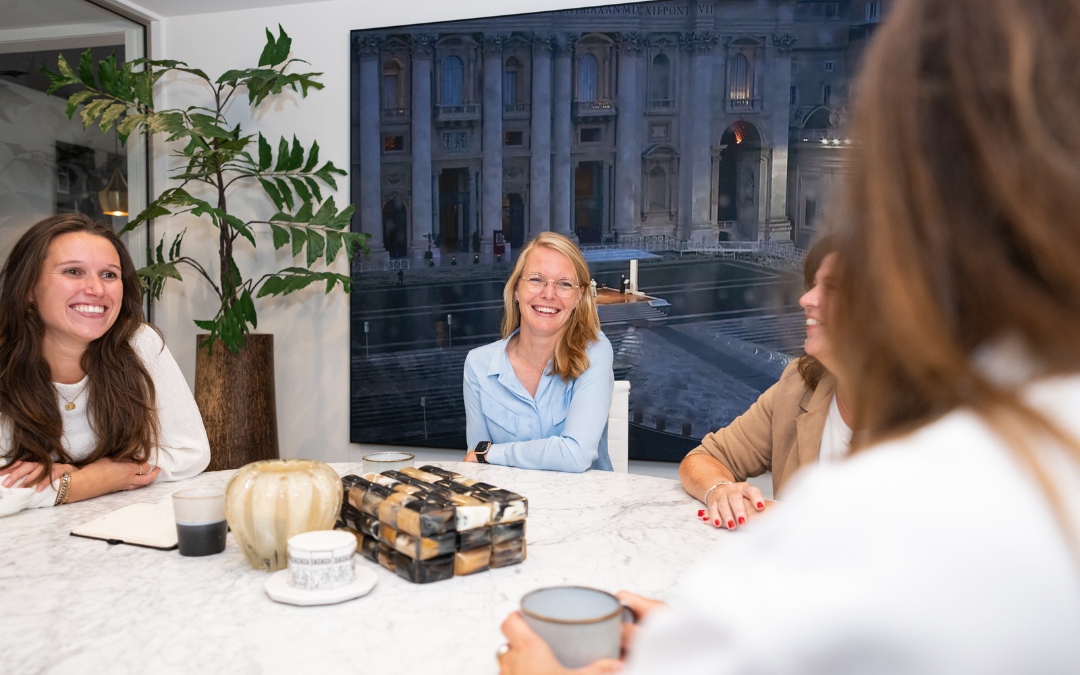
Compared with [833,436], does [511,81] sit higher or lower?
higher

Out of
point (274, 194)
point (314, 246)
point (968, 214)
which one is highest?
point (274, 194)

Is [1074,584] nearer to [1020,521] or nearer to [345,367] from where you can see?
[1020,521]

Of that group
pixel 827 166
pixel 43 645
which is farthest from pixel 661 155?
pixel 43 645

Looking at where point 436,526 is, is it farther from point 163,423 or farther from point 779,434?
point 163,423

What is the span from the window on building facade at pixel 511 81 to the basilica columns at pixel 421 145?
15.9 inches

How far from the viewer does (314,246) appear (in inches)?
134

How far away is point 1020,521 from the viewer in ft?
1.12

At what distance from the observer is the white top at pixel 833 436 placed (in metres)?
1.64

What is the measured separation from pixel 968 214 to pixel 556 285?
207 centimetres

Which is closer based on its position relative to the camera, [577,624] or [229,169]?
[577,624]

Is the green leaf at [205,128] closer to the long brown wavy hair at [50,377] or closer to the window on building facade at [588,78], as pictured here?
the long brown wavy hair at [50,377]

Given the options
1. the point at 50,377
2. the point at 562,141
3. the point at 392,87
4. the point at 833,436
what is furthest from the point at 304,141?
the point at 833,436

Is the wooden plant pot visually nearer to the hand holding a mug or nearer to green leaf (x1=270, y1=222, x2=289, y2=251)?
green leaf (x1=270, y1=222, x2=289, y2=251)

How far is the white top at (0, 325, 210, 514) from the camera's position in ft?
5.76
